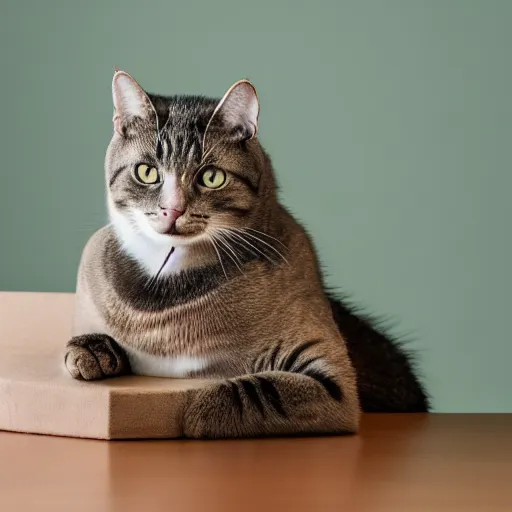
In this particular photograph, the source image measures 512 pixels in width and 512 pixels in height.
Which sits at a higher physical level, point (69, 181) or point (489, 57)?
point (489, 57)

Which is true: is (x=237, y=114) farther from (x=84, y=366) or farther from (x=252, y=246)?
(x=84, y=366)

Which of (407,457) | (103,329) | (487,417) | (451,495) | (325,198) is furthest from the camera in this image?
(325,198)

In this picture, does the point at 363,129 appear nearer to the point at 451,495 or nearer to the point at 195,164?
the point at 195,164

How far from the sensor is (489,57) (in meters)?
1.73

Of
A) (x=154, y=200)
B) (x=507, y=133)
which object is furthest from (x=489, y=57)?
(x=154, y=200)

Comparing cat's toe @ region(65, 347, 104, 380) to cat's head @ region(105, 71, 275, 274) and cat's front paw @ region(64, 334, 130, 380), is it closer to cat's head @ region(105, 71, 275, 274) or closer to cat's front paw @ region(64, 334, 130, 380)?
cat's front paw @ region(64, 334, 130, 380)

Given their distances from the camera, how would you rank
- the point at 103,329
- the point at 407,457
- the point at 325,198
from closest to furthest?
the point at 407,457
the point at 103,329
the point at 325,198

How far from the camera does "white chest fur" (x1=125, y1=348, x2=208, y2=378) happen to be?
129 cm

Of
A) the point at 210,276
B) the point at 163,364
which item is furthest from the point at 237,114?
the point at 163,364

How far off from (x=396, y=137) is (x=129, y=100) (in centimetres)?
59

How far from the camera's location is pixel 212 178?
1.28 metres

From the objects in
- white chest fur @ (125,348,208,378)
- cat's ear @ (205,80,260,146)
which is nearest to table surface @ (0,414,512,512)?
white chest fur @ (125,348,208,378)

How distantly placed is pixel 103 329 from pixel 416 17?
2.65 ft

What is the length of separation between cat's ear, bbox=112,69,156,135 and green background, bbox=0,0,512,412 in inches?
16.4
